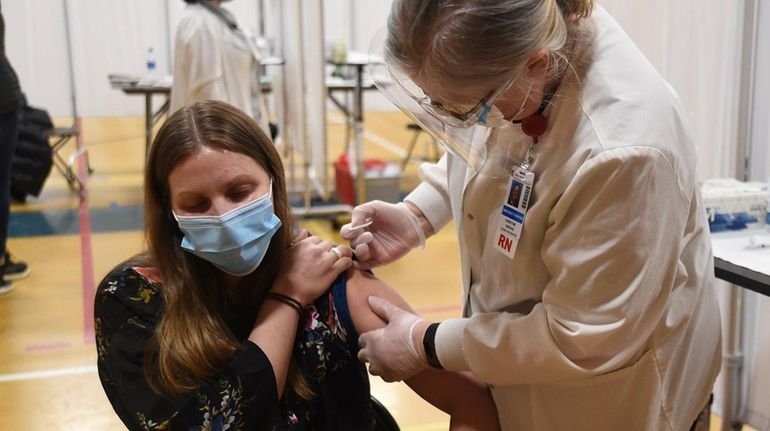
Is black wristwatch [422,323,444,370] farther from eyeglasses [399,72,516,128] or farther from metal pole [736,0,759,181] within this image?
metal pole [736,0,759,181]

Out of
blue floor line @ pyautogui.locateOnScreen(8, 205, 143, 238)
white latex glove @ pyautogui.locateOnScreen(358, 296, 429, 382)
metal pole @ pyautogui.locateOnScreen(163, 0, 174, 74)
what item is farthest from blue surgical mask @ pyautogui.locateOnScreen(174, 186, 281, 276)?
metal pole @ pyautogui.locateOnScreen(163, 0, 174, 74)

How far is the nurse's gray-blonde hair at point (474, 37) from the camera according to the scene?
1.00 metres

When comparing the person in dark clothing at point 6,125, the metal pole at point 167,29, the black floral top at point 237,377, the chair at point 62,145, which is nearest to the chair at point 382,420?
the black floral top at point 237,377

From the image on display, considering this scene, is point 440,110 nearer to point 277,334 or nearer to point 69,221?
point 277,334

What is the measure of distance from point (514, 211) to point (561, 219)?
10 cm

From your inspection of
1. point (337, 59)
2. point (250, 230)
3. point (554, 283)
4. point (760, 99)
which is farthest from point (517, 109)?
point (337, 59)

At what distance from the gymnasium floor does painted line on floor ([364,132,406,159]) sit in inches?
34.2

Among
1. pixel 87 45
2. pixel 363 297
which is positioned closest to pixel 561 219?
pixel 363 297

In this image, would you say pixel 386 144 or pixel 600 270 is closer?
pixel 600 270

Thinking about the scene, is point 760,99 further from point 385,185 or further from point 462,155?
point 385,185

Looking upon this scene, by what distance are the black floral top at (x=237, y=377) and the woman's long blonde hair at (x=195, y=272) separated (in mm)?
27

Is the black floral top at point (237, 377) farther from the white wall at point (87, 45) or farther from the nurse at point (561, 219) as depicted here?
the white wall at point (87, 45)

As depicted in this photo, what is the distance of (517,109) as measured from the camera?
1138mm

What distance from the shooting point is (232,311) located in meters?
1.47
